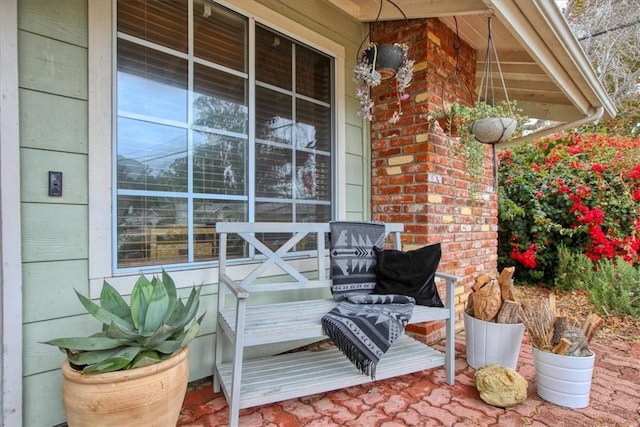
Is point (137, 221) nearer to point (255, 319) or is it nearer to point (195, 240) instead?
point (195, 240)

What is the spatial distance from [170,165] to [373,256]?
4.38ft

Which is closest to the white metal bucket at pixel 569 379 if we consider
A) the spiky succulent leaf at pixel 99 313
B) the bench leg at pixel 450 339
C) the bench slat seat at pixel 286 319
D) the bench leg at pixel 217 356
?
the bench leg at pixel 450 339

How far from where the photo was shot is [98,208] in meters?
1.54

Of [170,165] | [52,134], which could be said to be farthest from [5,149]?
[170,165]

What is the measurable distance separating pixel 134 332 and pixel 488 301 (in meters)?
1.92

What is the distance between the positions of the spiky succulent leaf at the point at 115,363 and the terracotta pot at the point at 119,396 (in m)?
0.02

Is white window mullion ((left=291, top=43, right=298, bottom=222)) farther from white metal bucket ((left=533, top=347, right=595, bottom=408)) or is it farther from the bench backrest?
white metal bucket ((left=533, top=347, right=595, bottom=408))

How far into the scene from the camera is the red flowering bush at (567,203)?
3.84m

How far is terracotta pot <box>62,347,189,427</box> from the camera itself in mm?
1182

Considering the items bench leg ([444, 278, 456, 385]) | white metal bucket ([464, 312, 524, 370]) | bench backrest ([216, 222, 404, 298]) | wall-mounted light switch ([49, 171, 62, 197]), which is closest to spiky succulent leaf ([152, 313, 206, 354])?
bench backrest ([216, 222, 404, 298])

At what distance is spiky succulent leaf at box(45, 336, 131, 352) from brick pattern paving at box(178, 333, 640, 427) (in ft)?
1.90

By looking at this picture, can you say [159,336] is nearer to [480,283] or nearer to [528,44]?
[480,283]

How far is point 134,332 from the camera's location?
133cm

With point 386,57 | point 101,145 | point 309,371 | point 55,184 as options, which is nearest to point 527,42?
point 386,57
